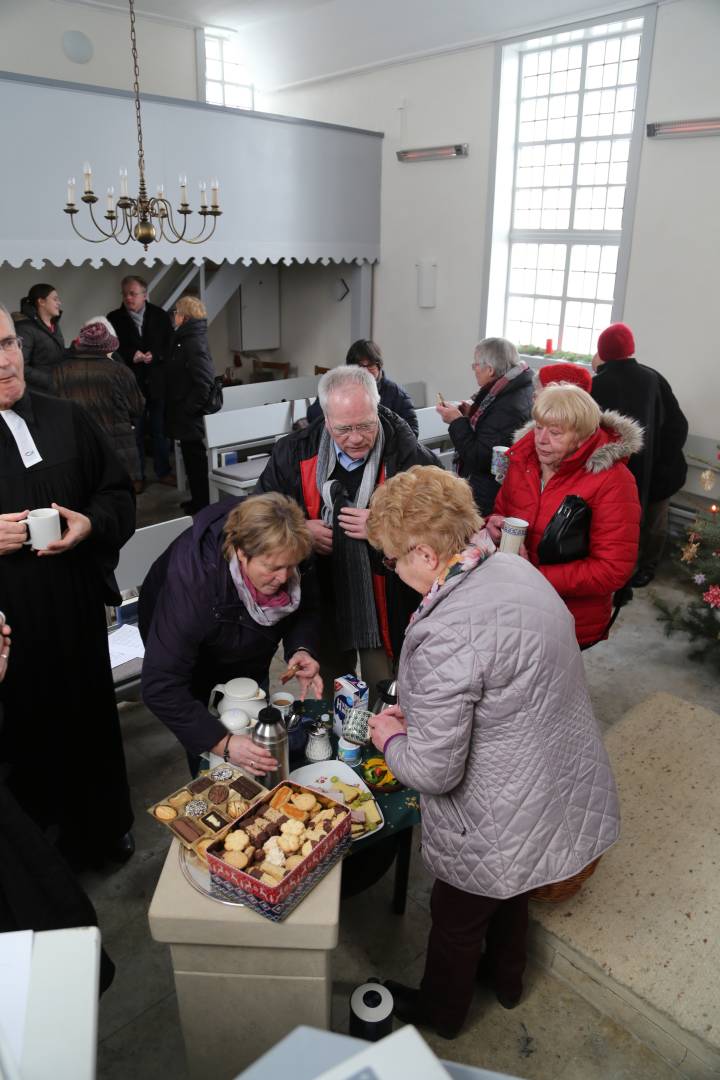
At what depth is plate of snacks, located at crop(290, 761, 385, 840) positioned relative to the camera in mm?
2127

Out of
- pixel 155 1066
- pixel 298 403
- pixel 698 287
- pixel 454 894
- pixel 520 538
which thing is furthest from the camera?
pixel 298 403

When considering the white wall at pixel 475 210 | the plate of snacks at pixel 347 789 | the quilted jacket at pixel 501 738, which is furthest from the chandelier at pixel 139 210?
the quilted jacket at pixel 501 738

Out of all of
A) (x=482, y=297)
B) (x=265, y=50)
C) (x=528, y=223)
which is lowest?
(x=482, y=297)

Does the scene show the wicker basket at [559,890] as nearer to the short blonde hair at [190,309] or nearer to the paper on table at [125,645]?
the paper on table at [125,645]

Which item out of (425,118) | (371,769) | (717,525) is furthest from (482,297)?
(371,769)

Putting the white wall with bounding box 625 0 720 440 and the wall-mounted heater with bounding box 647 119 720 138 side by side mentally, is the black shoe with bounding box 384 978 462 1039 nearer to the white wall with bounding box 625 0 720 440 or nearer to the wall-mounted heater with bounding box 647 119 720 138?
the white wall with bounding box 625 0 720 440

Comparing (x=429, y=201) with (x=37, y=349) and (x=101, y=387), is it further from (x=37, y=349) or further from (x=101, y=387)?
(x=37, y=349)

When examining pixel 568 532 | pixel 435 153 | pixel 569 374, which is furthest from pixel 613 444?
pixel 435 153

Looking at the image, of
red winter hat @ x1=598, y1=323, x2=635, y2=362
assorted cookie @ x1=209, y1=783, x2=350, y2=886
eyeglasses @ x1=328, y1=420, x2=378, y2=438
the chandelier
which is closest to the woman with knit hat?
the chandelier

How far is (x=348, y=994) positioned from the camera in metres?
2.60

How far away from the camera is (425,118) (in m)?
7.92

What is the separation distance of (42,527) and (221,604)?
600mm

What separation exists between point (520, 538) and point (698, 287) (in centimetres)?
431

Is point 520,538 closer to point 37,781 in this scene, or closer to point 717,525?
point 37,781
